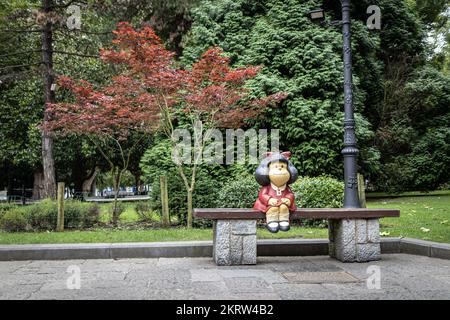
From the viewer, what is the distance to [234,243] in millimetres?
6863

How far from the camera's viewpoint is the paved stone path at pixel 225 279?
16.3 feet

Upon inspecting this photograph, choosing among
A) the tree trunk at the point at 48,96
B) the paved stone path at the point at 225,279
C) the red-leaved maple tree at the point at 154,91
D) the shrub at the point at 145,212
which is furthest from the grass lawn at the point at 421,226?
the tree trunk at the point at 48,96

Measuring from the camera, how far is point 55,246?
750 centimetres

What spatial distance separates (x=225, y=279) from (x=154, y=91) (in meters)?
6.23

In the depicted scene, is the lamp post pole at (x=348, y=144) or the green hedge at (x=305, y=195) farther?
the green hedge at (x=305, y=195)

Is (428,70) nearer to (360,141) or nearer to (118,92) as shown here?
(360,141)

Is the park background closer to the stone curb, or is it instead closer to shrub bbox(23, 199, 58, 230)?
shrub bbox(23, 199, 58, 230)

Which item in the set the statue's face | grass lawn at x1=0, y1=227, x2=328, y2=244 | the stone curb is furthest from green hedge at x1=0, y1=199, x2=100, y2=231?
the statue's face

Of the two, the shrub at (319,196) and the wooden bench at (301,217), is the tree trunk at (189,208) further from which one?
the wooden bench at (301,217)

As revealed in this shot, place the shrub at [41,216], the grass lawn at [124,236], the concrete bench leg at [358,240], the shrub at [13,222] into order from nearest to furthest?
the concrete bench leg at [358,240] < the grass lawn at [124,236] < the shrub at [13,222] < the shrub at [41,216]

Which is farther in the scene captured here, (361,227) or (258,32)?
(258,32)

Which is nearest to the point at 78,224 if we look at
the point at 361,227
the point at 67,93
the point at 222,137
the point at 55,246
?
the point at 55,246

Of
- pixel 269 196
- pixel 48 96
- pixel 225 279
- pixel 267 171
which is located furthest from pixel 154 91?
pixel 225 279

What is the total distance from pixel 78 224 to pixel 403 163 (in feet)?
52.1
